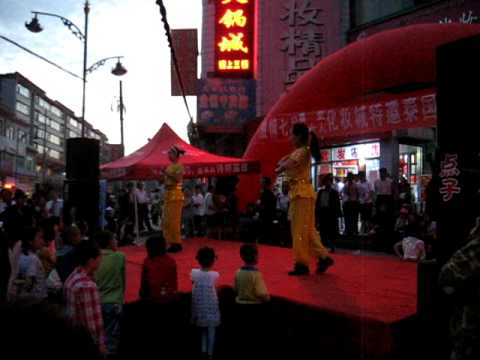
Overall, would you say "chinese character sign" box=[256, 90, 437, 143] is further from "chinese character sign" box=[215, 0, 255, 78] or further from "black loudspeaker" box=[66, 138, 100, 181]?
"chinese character sign" box=[215, 0, 255, 78]

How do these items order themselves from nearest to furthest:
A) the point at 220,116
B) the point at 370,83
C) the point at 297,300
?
the point at 297,300
the point at 370,83
the point at 220,116

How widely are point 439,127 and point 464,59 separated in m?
0.54

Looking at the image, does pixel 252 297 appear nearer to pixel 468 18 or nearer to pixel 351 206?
pixel 351 206

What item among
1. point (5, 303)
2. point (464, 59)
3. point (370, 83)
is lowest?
point (5, 303)

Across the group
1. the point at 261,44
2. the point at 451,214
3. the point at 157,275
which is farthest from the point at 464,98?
the point at 261,44

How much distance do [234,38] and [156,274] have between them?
618 inches

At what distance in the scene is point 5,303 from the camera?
2.89 feet

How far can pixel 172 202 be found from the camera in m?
8.55

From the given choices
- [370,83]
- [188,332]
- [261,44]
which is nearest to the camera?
[188,332]

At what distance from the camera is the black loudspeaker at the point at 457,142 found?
3.58 meters

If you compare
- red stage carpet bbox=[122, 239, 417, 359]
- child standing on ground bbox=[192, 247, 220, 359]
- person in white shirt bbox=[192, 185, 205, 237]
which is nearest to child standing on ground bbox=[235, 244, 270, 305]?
child standing on ground bbox=[192, 247, 220, 359]

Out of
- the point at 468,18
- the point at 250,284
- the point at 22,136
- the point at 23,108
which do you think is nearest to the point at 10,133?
the point at 22,136

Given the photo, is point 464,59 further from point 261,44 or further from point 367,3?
point 261,44

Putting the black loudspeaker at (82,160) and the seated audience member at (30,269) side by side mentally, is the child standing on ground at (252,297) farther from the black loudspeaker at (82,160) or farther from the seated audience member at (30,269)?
the black loudspeaker at (82,160)
